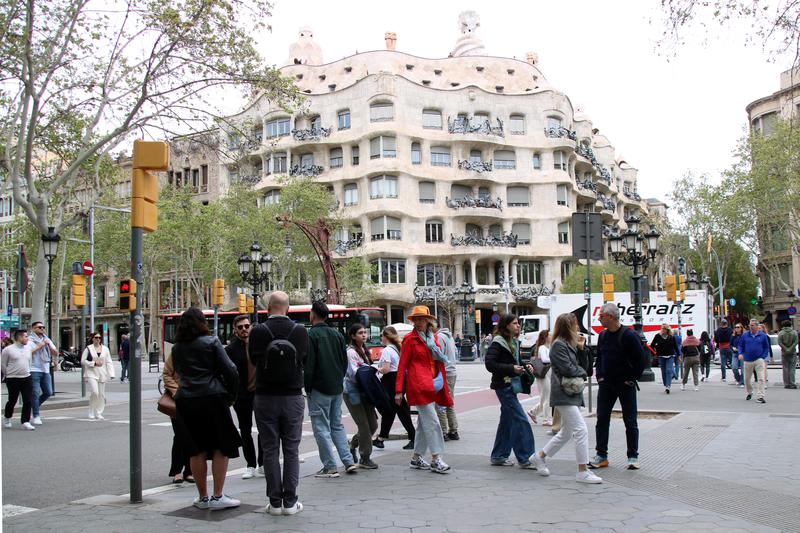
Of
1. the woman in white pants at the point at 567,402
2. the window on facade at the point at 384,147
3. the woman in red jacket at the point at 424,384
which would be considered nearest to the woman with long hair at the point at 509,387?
the woman in white pants at the point at 567,402

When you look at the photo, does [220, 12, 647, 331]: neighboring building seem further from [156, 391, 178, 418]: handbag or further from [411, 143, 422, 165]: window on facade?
[156, 391, 178, 418]: handbag

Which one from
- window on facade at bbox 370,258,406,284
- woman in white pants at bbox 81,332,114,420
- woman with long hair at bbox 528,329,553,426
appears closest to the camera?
woman with long hair at bbox 528,329,553,426

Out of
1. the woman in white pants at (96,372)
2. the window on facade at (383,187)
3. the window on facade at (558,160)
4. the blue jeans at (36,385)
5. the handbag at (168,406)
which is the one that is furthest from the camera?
the window on facade at (558,160)

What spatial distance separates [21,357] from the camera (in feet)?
41.9

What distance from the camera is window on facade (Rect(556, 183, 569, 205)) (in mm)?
61406

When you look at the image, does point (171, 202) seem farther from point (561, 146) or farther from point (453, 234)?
point (561, 146)

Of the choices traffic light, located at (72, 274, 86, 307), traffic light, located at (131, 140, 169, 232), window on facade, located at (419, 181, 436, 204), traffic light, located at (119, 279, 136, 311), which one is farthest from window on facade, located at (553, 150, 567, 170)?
traffic light, located at (131, 140, 169, 232)

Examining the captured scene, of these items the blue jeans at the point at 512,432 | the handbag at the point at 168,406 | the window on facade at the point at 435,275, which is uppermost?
the window on facade at the point at 435,275

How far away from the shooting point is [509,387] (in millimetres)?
8180

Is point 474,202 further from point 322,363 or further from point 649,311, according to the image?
point 322,363

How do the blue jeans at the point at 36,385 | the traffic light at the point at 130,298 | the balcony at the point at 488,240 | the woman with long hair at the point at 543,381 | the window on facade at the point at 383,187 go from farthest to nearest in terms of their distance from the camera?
the balcony at the point at 488,240, the window on facade at the point at 383,187, the blue jeans at the point at 36,385, the woman with long hair at the point at 543,381, the traffic light at the point at 130,298

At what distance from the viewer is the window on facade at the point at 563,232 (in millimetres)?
61500

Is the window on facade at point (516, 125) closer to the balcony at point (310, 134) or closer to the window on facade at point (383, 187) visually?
the window on facade at point (383, 187)

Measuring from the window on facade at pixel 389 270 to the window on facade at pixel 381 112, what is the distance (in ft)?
36.3
